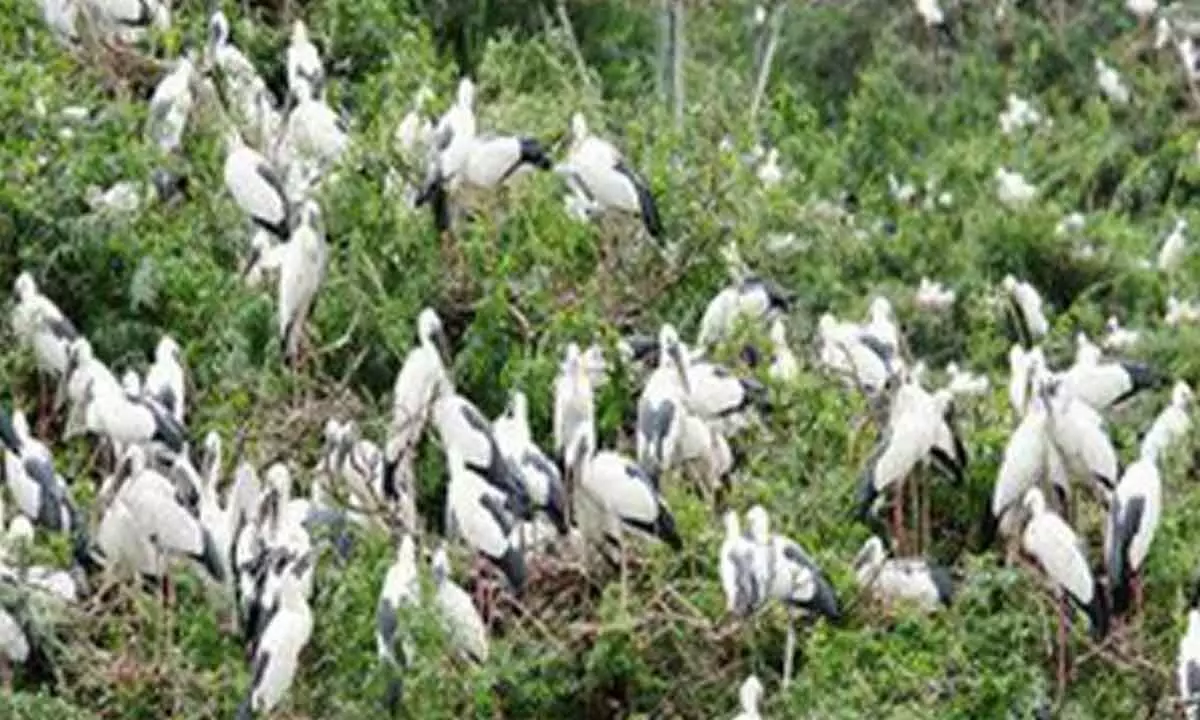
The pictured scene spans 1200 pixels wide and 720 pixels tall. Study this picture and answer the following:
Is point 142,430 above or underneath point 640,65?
above

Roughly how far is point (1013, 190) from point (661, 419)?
4.23 metres

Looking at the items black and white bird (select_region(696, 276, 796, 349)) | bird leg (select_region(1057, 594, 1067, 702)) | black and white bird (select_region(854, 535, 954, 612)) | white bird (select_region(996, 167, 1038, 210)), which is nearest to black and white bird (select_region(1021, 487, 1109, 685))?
bird leg (select_region(1057, 594, 1067, 702))

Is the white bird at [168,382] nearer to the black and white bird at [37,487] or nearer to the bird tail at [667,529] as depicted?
the black and white bird at [37,487]

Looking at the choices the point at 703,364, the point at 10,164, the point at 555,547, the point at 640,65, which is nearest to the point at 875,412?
the point at 703,364

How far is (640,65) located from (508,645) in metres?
5.08

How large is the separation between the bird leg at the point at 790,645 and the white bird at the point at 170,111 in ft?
8.83

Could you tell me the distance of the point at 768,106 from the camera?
9.41m

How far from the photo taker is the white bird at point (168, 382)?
7.04m

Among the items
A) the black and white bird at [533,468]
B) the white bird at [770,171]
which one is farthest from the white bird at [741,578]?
the white bird at [770,171]

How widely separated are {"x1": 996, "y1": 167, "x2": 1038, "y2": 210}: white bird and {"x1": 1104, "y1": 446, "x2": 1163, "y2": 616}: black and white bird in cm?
439

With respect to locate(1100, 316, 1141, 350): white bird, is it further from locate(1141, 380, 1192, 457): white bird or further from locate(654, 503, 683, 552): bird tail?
→ locate(654, 503, 683, 552): bird tail

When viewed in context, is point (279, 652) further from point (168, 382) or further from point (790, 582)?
point (168, 382)

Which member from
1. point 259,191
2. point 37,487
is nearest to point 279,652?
point 37,487

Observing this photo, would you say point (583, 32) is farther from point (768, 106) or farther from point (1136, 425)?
point (1136, 425)
